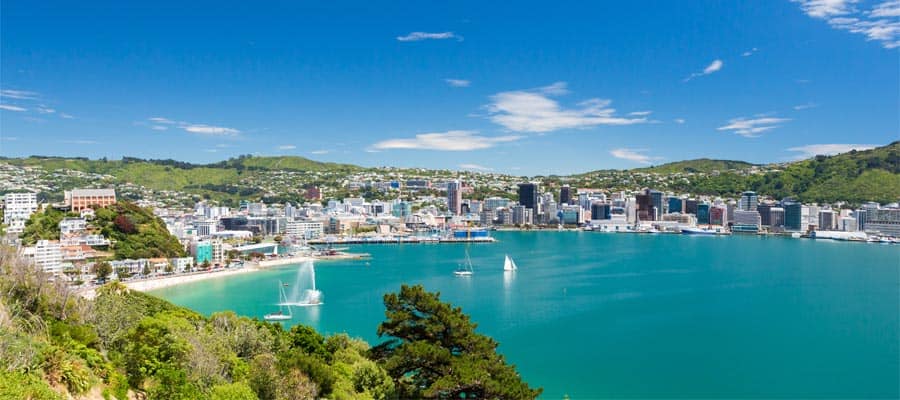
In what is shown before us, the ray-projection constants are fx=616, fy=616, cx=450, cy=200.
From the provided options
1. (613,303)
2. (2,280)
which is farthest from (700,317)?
(2,280)

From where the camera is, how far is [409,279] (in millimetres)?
18516

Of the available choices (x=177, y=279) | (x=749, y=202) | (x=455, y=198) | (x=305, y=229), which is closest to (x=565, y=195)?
(x=455, y=198)

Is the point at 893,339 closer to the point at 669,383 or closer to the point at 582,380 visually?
the point at 669,383

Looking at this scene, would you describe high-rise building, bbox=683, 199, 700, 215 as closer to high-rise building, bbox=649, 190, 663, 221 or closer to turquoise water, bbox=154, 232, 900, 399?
high-rise building, bbox=649, 190, 663, 221

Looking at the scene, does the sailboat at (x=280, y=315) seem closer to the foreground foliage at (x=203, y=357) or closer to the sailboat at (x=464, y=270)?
the sailboat at (x=464, y=270)

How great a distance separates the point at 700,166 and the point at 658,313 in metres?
56.0

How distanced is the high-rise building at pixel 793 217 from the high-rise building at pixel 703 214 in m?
5.37

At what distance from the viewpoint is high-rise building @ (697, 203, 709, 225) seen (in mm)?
43625

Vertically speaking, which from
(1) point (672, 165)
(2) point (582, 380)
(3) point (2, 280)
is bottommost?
(2) point (582, 380)

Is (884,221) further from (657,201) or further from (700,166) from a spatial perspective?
(700,166)

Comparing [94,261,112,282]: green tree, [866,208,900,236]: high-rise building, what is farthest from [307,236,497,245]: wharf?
[866,208,900,236]: high-rise building

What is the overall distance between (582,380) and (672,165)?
6349cm

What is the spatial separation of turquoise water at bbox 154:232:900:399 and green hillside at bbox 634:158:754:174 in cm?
3818

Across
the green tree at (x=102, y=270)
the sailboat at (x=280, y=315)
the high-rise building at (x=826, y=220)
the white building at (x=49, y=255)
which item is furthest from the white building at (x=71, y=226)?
the high-rise building at (x=826, y=220)
